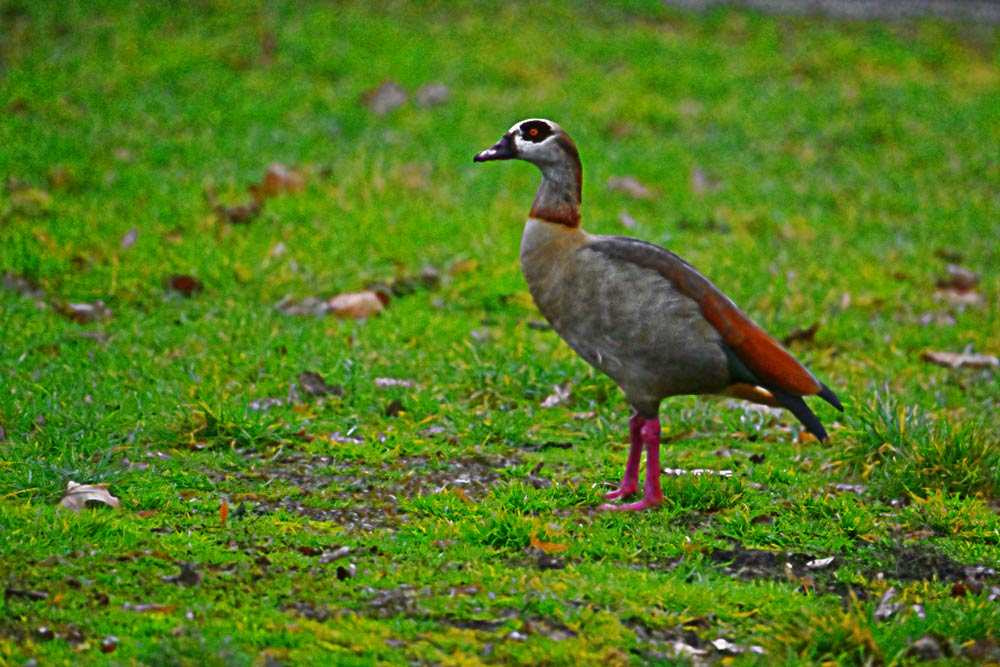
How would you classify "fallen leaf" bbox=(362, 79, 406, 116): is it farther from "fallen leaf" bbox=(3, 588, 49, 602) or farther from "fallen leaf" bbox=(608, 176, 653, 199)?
"fallen leaf" bbox=(3, 588, 49, 602)

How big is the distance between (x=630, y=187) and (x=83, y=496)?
587cm

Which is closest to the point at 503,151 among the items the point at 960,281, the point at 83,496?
the point at 83,496

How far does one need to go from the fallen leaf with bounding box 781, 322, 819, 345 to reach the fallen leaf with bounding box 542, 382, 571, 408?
165 centimetres

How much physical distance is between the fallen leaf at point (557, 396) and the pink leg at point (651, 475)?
1.28m

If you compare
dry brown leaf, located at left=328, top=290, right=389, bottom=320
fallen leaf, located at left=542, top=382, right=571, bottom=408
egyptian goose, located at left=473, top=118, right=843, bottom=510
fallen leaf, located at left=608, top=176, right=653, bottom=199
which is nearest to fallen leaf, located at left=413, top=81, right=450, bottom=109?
fallen leaf, located at left=608, top=176, right=653, bottom=199

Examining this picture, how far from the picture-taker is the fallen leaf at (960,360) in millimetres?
6898

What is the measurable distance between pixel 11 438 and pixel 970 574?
3.84 m

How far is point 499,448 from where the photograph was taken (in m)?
5.55

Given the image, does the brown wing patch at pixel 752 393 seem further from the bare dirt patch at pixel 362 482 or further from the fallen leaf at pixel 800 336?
the fallen leaf at pixel 800 336

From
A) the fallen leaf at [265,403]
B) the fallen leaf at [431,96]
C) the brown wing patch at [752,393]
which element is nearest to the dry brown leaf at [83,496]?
the fallen leaf at [265,403]

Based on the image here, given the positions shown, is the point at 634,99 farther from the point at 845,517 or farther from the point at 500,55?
the point at 845,517

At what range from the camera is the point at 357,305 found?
7094 mm

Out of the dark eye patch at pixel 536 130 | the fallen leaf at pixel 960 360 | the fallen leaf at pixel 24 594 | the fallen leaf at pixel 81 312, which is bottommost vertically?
the fallen leaf at pixel 960 360

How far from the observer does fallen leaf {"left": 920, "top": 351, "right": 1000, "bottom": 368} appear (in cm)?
690
